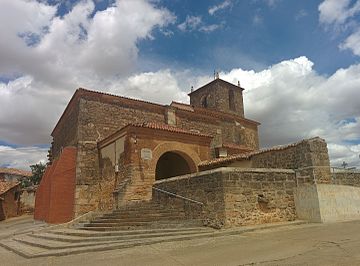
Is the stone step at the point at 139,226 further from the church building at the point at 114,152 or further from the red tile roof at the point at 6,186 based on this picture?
the red tile roof at the point at 6,186

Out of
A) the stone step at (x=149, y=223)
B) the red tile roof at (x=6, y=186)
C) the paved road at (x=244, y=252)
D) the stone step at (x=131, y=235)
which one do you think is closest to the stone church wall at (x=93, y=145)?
the stone step at (x=149, y=223)

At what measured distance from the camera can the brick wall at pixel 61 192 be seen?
15.8 metres

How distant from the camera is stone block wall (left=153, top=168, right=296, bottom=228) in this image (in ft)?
30.2

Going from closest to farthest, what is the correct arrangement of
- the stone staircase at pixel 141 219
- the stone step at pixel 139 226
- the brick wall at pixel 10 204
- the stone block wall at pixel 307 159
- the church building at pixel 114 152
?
the stone step at pixel 139 226 < the stone staircase at pixel 141 219 < the stone block wall at pixel 307 159 < the church building at pixel 114 152 < the brick wall at pixel 10 204

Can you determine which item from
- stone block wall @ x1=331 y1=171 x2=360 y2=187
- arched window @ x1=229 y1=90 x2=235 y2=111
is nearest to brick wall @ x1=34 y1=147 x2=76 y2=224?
stone block wall @ x1=331 y1=171 x2=360 y2=187

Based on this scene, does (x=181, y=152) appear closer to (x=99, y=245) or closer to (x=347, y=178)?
(x=347, y=178)

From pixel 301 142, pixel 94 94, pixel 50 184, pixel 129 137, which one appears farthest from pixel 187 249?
pixel 94 94

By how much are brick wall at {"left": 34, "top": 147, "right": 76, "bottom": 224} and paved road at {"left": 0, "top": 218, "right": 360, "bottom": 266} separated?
7.74m

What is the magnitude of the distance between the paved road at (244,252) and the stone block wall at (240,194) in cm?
105

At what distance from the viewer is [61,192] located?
1617 centimetres

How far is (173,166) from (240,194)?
795 centimetres

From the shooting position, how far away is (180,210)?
10633 millimetres

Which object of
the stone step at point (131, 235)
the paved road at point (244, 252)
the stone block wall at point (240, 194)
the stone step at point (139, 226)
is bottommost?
the paved road at point (244, 252)

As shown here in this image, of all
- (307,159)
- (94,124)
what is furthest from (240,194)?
(94,124)
